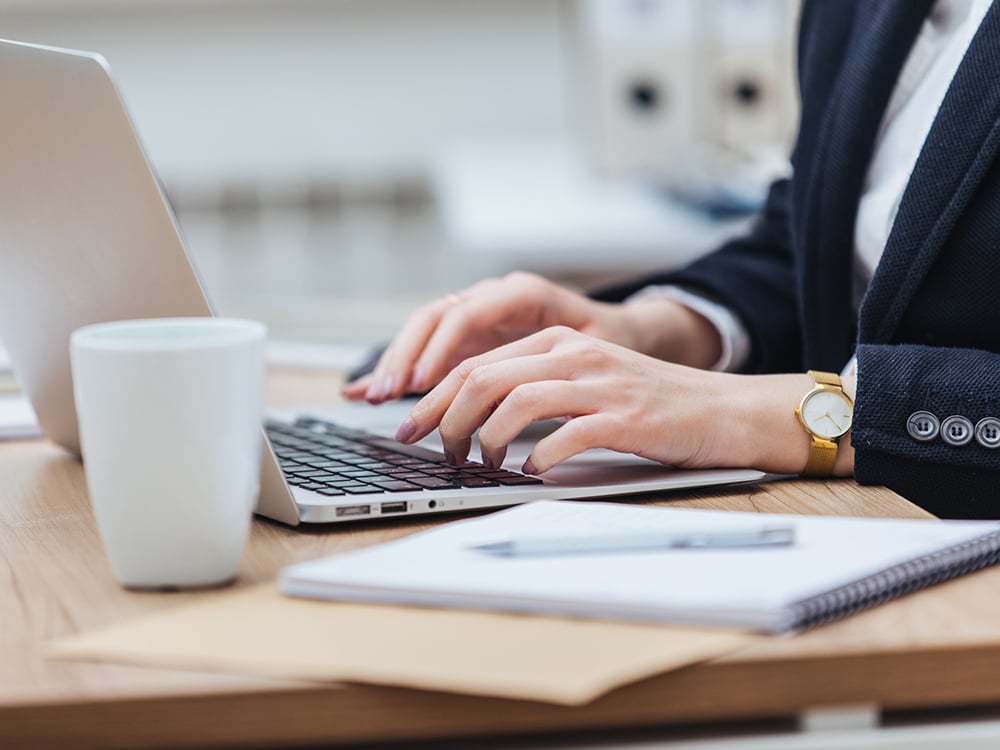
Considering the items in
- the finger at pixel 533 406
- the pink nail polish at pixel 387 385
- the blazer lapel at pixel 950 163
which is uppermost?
the blazer lapel at pixel 950 163

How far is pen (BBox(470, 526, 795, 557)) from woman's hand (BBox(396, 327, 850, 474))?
0.44 feet

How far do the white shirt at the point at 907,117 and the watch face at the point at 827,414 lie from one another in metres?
0.27

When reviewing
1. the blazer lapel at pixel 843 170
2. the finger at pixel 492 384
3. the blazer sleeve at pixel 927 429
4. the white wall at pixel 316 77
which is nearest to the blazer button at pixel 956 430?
the blazer sleeve at pixel 927 429

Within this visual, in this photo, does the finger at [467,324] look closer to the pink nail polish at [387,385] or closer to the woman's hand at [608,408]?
the pink nail polish at [387,385]

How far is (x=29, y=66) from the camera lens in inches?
22.0

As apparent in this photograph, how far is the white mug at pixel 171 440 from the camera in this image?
48 centimetres

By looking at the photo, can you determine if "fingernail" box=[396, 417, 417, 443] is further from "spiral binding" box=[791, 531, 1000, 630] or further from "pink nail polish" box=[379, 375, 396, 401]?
"spiral binding" box=[791, 531, 1000, 630]

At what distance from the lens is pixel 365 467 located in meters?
0.70

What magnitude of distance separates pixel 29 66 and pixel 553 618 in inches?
13.0

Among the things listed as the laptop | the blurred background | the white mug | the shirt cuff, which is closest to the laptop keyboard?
the laptop

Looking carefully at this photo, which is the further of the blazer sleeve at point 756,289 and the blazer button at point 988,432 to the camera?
the blazer sleeve at point 756,289

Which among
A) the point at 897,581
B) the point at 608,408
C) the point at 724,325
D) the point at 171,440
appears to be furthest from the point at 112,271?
the point at 724,325

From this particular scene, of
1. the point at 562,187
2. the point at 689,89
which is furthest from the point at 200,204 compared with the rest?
the point at 689,89

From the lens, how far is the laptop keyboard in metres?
0.65
